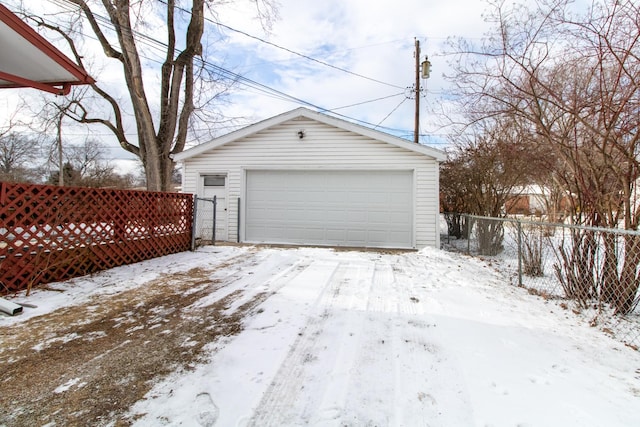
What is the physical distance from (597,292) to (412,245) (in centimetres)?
437

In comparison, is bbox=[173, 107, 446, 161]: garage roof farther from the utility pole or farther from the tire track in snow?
the tire track in snow

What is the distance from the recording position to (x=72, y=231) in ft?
15.5

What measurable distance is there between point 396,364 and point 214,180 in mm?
7969

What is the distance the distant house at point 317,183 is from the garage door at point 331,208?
3cm

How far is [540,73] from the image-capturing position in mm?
4039

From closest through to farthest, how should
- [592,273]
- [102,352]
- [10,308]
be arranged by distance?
[102,352] → [10,308] → [592,273]

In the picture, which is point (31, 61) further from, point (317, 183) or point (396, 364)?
point (317, 183)

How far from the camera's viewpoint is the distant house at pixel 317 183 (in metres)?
8.13

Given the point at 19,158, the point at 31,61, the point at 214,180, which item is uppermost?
the point at 19,158

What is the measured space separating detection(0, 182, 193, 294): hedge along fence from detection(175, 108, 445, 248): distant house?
98.6 inches

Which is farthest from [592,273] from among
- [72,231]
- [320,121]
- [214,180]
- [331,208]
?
[214,180]

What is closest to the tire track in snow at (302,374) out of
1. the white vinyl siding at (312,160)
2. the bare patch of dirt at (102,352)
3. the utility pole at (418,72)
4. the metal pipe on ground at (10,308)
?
the bare patch of dirt at (102,352)

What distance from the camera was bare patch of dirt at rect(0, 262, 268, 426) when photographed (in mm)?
1928

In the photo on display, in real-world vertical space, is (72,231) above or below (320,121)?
below
